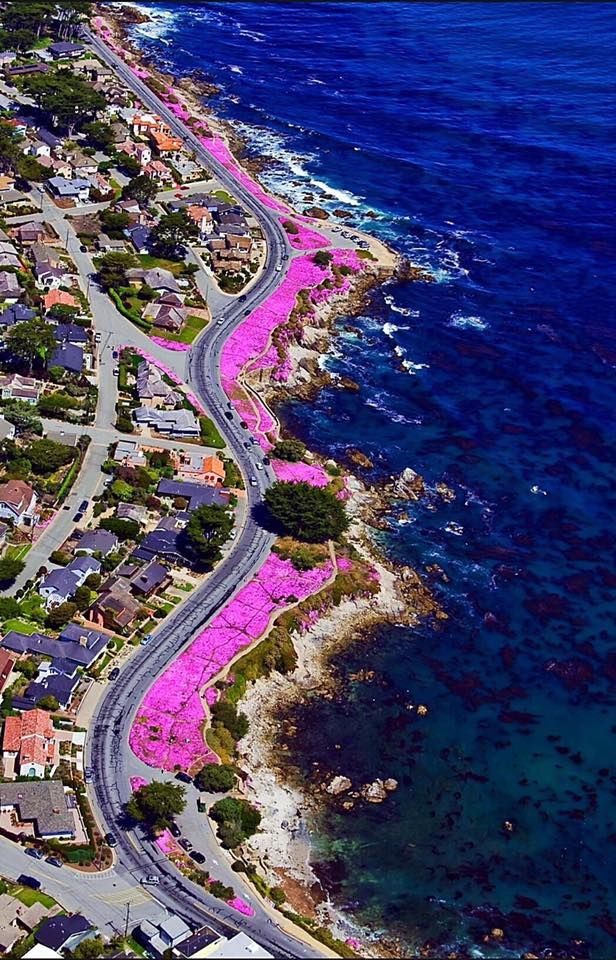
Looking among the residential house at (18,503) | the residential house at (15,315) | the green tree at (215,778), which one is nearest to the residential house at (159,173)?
the residential house at (15,315)

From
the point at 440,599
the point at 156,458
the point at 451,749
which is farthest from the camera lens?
the point at 156,458

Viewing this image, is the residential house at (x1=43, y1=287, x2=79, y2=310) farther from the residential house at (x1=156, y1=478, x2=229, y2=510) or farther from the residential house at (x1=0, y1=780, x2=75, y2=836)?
the residential house at (x1=0, y1=780, x2=75, y2=836)

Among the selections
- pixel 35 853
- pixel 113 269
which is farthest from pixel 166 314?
pixel 35 853

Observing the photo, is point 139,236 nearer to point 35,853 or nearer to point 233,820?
point 233,820

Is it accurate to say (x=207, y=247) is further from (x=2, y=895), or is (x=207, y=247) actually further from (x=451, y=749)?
(x=2, y=895)

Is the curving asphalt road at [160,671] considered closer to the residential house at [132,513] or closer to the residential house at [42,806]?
the residential house at [42,806]

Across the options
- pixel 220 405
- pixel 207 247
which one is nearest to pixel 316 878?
pixel 220 405

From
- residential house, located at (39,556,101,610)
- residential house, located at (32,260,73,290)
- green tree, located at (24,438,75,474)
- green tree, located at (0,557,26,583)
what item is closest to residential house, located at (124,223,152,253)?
residential house, located at (32,260,73,290)
